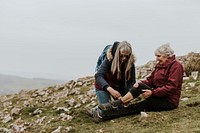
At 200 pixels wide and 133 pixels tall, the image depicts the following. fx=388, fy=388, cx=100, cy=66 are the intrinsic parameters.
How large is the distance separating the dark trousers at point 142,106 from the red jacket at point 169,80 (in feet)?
0.59

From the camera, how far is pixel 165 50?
10398mm

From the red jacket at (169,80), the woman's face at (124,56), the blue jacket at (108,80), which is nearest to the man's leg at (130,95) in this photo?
the red jacket at (169,80)

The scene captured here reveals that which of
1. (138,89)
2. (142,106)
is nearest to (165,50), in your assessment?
(138,89)

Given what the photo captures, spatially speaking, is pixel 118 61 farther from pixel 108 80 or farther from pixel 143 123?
pixel 143 123

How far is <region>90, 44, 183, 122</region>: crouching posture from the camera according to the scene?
33.4ft

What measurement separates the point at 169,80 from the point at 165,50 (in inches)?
32.9

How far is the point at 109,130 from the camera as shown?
383 inches

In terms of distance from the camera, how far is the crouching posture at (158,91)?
33.4 ft

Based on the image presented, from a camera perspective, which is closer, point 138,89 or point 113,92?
point 138,89

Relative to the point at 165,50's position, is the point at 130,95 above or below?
below

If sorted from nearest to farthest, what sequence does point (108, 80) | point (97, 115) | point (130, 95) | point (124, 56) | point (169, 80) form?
point (169, 80) < point (130, 95) < point (124, 56) < point (97, 115) < point (108, 80)

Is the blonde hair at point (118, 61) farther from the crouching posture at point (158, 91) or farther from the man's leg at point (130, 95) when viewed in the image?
the man's leg at point (130, 95)

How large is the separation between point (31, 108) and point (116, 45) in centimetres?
643

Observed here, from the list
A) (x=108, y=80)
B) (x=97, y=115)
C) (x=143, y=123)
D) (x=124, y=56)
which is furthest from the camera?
(x=108, y=80)
